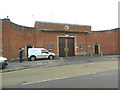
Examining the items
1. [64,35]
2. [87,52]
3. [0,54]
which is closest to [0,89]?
[0,54]

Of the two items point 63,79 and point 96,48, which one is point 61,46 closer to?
point 96,48

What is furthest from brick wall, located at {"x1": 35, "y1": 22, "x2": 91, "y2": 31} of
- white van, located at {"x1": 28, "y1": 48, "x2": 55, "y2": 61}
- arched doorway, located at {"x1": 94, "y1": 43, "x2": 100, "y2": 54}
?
white van, located at {"x1": 28, "y1": 48, "x2": 55, "y2": 61}

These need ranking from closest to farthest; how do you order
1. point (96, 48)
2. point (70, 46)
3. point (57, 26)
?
A: point (57, 26)
point (70, 46)
point (96, 48)

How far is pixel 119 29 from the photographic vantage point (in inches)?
1258

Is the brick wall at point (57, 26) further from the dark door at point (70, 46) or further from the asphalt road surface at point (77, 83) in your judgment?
the asphalt road surface at point (77, 83)

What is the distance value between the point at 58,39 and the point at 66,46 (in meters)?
2.41

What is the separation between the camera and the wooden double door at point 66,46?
28203 millimetres

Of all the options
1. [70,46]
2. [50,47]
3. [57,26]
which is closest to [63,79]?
[50,47]

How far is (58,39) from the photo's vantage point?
27844 millimetres

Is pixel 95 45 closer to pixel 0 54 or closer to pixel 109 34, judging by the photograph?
pixel 109 34

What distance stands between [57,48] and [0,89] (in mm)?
21610

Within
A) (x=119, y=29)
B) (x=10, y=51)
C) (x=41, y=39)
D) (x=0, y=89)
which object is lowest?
(x=0, y=89)

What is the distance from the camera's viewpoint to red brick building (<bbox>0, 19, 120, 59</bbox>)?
19734 millimetres


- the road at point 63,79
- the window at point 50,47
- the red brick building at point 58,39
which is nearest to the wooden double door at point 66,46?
the red brick building at point 58,39
